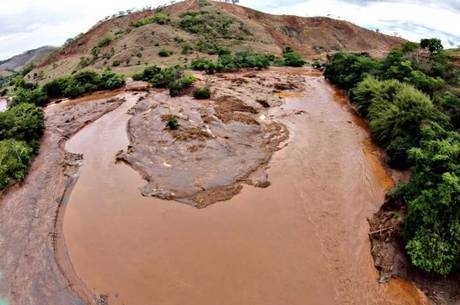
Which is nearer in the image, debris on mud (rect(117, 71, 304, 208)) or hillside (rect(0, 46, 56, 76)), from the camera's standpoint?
debris on mud (rect(117, 71, 304, 208))

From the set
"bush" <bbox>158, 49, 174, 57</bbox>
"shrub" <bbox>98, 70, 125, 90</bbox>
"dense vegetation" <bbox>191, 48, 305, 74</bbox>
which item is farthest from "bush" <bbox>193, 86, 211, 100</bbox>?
"bush" <bbox>158, 49, 174, 57</bbox>

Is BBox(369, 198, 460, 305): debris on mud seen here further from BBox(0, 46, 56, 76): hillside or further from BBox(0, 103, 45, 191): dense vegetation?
BBox(0, 46, 56, 76): hillside

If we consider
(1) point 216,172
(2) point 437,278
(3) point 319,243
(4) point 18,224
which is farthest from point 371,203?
(4) point 18,224

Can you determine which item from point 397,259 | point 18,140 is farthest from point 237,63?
point 397,259

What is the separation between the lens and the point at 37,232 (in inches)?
553

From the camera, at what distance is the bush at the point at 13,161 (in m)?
17.2

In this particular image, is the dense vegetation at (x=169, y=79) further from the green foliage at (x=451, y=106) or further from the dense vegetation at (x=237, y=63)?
the green foliage at (x=451, y=106)

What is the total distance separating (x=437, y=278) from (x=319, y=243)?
375 centimetres

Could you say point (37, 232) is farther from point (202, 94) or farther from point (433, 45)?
point (433, 45)

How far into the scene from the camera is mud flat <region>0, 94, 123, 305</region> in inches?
448

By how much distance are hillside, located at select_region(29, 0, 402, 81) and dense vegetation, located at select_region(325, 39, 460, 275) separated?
2016 centimetres

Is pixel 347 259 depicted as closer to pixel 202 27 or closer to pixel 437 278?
pixel 437 278

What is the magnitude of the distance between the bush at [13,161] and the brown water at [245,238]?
2.83 m

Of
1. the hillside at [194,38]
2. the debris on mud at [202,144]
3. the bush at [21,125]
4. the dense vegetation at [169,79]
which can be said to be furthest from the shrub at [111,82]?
the bush at [21,125]
